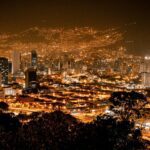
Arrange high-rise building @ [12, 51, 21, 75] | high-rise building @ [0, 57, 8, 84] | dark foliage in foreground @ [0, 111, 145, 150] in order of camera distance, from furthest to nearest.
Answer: high-rise building @ [12, 51, 21, 75]
high-rise building @ [0, 57, 8, 84]
dark foliage in foreground @ [0, 111, 145, 150]

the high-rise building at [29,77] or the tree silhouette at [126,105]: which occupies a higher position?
the high-rise building at [29,77]

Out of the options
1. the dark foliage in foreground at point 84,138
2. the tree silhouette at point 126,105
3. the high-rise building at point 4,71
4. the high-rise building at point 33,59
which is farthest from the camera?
the high-rise building at point 33,59

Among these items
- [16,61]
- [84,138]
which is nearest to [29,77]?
[16,61]

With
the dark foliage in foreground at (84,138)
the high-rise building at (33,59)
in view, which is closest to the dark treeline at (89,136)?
the dark foliage in foreground at (84,138)

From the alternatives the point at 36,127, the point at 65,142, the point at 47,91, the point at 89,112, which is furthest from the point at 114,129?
the point at 47,91

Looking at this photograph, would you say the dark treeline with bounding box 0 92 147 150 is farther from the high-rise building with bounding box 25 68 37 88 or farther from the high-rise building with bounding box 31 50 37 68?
the high-rise building with bounding box 31 50 37 68

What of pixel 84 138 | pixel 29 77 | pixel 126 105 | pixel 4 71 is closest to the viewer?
pixel 84 138

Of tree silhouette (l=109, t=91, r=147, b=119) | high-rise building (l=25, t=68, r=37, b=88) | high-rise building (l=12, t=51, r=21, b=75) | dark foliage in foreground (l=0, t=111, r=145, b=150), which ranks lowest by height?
dark foliage in foreground (l=0, t=111, r=145, b=150)

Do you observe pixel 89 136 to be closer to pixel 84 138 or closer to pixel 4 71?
pixel 84 138

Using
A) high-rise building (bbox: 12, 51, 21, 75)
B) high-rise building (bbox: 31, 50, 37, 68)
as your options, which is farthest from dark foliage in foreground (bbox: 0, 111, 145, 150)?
high-rise building (bbox: 31, 50, 37, 68)

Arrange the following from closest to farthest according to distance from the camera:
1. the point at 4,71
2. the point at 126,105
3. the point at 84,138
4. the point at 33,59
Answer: the point at 84,138
the point at 126,105
the point at 4,71
the point at 33,59

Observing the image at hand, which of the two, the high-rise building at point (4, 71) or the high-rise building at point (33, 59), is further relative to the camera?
the high-rise building at point (33, 59)

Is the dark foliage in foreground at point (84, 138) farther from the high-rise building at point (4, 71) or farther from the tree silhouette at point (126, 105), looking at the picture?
Answer: the high-rise building at point (4, 71)
